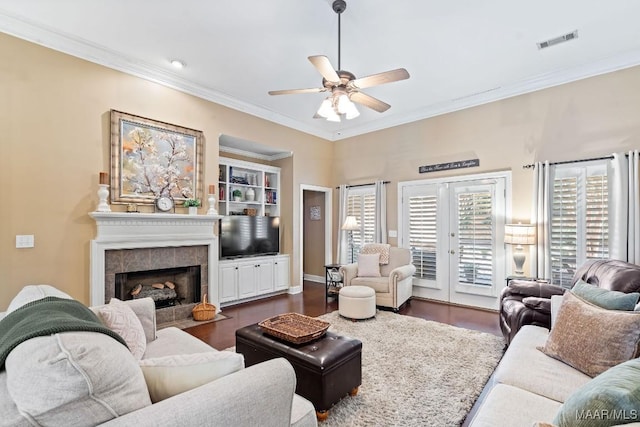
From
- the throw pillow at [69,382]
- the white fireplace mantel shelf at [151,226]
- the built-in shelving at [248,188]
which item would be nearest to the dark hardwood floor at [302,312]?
the white fireplace mantel shelf at [151,226]

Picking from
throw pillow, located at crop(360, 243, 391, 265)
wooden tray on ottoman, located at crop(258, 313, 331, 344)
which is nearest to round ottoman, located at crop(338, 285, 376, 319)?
throw pillow, located at crop(360, 243, 391, 265)

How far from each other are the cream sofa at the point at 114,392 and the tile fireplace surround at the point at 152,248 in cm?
308

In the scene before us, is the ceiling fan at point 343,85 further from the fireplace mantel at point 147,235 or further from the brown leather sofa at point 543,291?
the fireplace mantel at point 147,235

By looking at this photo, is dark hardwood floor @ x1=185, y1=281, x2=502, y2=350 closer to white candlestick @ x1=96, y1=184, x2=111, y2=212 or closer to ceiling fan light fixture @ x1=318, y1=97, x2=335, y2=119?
white candlestick @ x1=96, y1=184, x2=111, y2=212

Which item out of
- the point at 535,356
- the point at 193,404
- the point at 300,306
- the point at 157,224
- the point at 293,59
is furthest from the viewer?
the point at 300,306

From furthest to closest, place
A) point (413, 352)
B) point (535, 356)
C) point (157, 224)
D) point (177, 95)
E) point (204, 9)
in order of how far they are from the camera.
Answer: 1. point (177, 95)
2. point (157, 224)
3. point (413, 352)
4. point (204, 9)
5. point (535, 356)

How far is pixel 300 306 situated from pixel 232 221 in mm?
1840

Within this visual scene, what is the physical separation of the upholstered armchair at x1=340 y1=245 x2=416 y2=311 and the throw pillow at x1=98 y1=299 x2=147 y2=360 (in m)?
3.35

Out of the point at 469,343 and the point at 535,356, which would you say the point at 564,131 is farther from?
A: the point at 535,356

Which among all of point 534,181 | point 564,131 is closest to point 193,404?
point 534,181

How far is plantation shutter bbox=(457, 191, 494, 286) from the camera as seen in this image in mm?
4773

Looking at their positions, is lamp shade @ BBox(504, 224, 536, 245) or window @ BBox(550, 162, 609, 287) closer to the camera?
window @ BBox(550, 162, 609, 287)

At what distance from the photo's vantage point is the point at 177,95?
169 inches

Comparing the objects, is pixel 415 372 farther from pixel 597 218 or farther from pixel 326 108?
pixel 597 218
